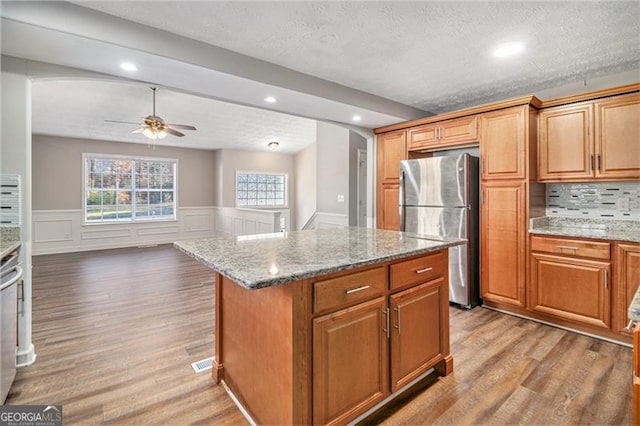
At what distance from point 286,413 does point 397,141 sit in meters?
3.58

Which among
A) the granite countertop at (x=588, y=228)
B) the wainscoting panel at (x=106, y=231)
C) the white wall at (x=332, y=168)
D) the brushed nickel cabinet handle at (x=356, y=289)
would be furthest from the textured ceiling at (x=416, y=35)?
the wainscoting panel at (x=106, y=231)

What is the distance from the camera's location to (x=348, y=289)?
1563 millimetres

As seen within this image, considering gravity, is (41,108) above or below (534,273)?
above

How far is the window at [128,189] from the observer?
23.0 ft

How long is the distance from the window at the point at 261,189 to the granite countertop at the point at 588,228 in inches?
268

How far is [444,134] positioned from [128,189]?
275 inches

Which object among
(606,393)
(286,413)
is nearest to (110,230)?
(286,413)

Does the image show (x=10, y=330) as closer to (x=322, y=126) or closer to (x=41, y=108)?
(x=41, y=108)

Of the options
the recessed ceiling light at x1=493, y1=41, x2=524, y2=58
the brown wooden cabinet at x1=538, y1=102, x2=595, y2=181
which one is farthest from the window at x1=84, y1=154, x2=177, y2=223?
the brown wooden cabinet at x1=538, y1=102, x2=595, y2=181

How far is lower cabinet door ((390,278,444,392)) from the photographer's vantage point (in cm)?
180

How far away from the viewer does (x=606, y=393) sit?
1955 mm

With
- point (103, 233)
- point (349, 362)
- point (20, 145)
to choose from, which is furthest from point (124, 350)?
point (103, 233)

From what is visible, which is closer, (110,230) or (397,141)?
(397,141)

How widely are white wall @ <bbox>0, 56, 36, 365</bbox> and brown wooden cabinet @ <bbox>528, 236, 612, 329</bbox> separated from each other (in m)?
4.20
